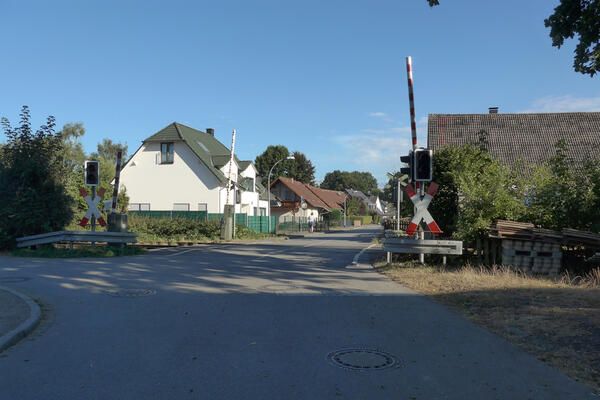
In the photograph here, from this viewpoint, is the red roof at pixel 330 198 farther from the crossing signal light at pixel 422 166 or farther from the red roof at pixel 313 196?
the crossing signal light at pixel 422 166

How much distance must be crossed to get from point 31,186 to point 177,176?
2355 cm

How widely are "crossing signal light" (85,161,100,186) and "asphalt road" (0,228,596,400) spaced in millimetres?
7050

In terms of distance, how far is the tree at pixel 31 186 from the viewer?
18734mm

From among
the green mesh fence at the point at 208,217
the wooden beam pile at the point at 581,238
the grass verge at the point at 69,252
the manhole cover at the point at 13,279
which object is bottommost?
the manhole cover at the point at 13,279

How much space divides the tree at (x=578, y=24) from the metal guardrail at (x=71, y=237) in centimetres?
1412

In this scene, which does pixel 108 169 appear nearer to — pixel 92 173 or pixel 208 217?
pixel 208 217

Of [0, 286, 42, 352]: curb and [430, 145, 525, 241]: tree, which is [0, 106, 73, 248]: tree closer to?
[0, 286, 42, 352]: curb

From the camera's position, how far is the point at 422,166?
13195 millimetres

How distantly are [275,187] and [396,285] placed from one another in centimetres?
6283

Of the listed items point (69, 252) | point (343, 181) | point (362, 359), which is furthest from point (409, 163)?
point (343, 181)

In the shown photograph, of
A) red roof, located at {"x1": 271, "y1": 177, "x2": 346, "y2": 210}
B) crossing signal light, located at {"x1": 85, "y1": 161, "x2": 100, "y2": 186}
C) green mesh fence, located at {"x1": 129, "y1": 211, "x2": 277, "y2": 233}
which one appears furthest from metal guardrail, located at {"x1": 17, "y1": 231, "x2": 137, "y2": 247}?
red roof, located at {"x1": 271, "y1": 177, "x2": 346, "y2": 210}

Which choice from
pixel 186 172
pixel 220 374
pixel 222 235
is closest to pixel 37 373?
pixel 220 374

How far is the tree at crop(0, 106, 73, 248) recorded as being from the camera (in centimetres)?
1873

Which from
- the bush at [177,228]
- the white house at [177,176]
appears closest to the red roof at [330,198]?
the white house at [177,176]
